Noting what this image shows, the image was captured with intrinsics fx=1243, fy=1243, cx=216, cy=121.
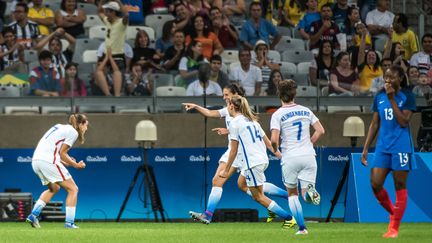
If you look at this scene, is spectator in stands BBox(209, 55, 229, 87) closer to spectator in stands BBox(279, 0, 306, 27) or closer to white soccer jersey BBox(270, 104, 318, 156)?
spectator in stands BBox(279, 0, 306, 27)

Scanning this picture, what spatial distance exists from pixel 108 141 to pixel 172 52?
2.42 metres

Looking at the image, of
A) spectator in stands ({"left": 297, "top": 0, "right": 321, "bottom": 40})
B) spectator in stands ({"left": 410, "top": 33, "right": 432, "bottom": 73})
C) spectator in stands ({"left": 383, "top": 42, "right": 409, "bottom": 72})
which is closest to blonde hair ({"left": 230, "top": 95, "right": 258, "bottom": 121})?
spectator in stands ({"left": 410, "top": 33, "right": 432, "bottom": 73})

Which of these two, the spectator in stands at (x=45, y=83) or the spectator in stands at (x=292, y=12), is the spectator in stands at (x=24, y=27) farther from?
the spectator in stands at (x=292, y=12)

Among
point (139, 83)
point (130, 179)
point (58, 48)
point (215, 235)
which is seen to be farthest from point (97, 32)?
point (215, 235)

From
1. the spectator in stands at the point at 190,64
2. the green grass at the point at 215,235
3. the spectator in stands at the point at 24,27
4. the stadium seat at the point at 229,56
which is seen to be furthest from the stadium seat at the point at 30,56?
the green grass at the point at 215,235

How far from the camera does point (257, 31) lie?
26891 mm

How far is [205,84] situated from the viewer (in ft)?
79.2

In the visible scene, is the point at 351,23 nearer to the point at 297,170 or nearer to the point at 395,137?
the point at 297,170

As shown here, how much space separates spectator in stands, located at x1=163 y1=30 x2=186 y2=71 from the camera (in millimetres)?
25031

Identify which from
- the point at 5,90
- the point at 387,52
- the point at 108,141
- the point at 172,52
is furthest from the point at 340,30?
the point at 5,90

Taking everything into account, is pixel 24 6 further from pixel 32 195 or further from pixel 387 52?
pixel 387 52

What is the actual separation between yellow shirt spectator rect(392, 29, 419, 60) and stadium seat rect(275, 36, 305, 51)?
201cm

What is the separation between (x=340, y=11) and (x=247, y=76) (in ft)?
14.0

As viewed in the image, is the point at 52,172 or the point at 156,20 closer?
the point at 52,172
